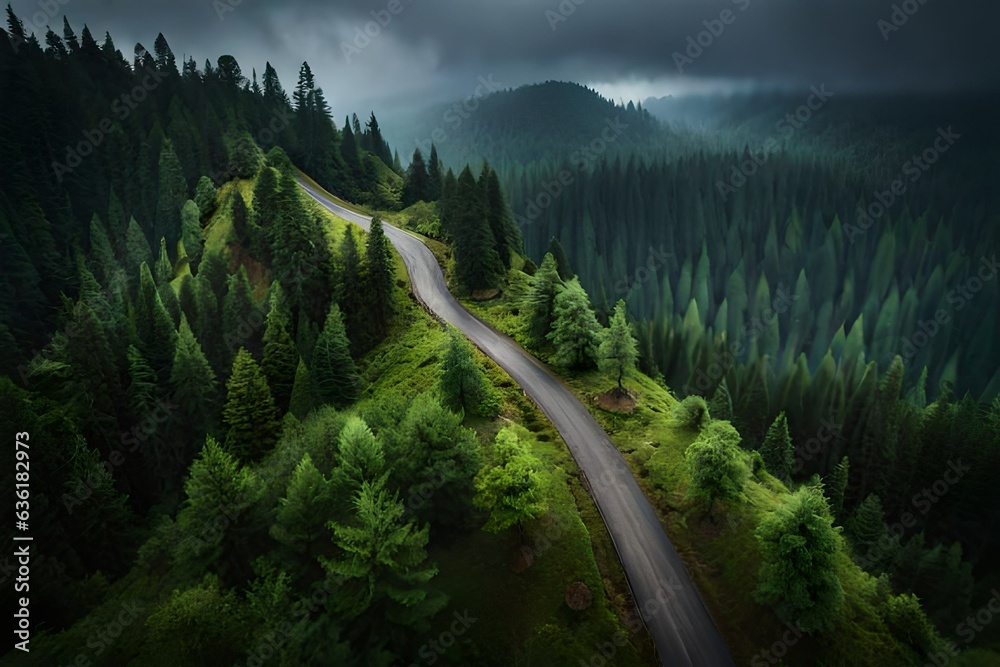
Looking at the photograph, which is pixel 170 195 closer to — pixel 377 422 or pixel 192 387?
pixel 192 387

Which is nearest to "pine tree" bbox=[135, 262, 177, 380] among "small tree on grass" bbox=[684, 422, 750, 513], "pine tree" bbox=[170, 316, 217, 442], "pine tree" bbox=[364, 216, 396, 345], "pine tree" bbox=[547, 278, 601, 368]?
"pine tree" bbox=[170, 316, 217, 442]

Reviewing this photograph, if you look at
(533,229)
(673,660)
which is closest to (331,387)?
(673,660)

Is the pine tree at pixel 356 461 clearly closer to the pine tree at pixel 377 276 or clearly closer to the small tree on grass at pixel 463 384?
the small tree on grass at pixel 463 384

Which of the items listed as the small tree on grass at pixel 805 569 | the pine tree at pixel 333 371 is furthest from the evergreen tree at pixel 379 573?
the pine tree at pixel 333 371

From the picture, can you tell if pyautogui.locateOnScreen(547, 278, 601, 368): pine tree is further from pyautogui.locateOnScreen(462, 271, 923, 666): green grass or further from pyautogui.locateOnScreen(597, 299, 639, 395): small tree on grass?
pyautogui.locateOnScreen(597, 299, 639, 395): small tree on grass

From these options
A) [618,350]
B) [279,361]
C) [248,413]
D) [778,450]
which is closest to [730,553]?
[618,350]
